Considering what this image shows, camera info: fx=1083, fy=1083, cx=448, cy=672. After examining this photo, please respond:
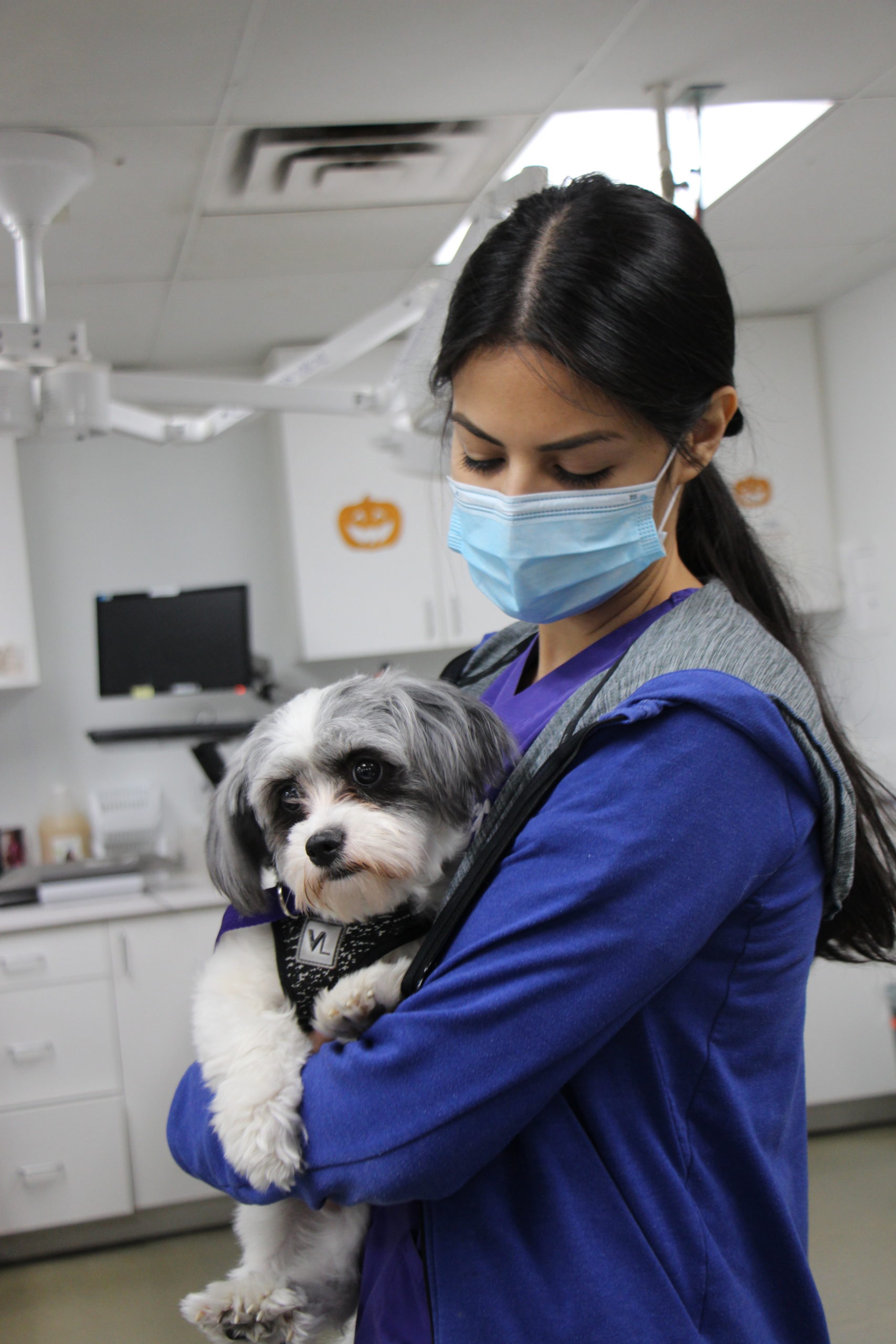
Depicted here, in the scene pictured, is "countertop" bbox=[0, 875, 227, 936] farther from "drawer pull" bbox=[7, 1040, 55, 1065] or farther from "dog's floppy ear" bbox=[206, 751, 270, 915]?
"dog's floppy ear" bbox=[206, 751, 270, 915]

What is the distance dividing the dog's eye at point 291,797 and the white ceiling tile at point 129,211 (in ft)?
6.46

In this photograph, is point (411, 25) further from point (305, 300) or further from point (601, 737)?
point (601, 737)

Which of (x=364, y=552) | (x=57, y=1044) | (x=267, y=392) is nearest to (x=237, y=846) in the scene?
(x=267, y=392)

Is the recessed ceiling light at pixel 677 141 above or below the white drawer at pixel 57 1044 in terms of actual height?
above

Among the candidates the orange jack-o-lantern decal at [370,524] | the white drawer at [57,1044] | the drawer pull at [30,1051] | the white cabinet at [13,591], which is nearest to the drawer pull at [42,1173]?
the white drawer at [57,1044]

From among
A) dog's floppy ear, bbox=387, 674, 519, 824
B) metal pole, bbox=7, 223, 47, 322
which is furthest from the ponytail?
metal pole, bbox=7, 223, 47, 322

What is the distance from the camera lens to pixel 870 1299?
8.91ft

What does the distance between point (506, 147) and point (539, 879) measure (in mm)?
2547

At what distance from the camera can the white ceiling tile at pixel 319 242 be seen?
3080 mm

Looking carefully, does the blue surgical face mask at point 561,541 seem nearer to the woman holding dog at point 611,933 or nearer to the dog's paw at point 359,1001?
the woman holding dog at point 611,933

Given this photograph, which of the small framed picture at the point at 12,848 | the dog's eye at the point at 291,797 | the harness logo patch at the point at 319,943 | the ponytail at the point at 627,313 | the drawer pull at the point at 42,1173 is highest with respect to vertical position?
the ponytail at the point at 627,313

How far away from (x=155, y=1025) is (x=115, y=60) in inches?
103

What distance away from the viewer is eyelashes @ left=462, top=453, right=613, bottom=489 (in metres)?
0.99

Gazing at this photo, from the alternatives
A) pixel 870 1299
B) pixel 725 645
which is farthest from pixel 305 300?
pixel 870 1299
